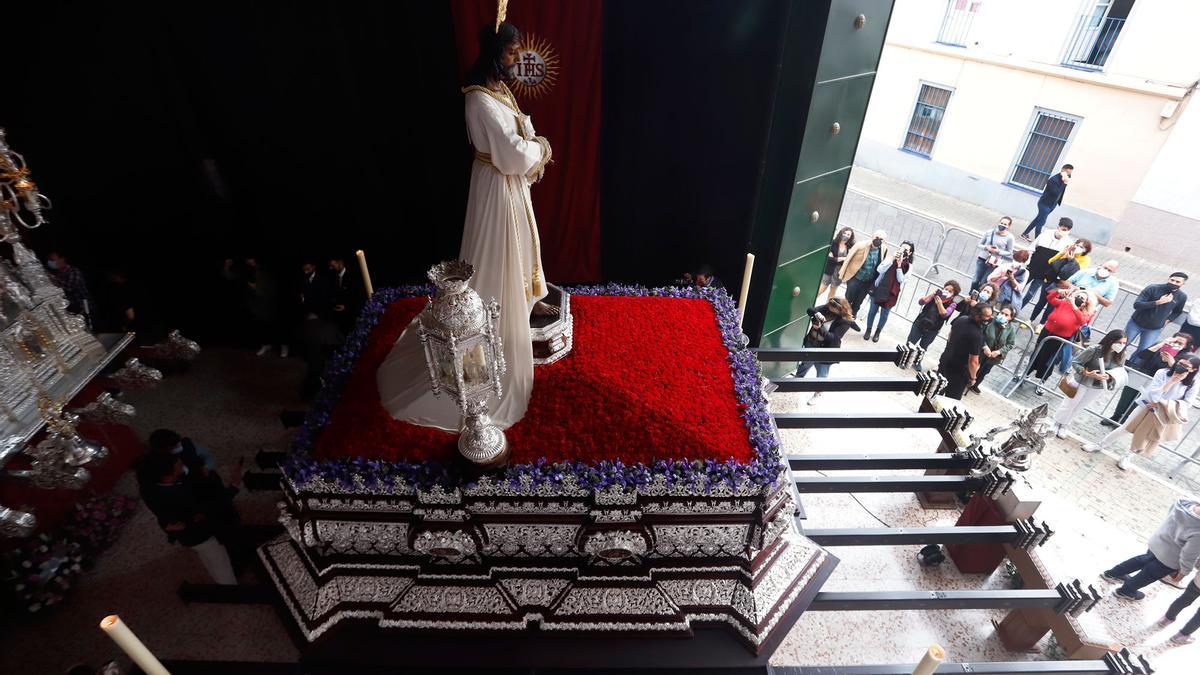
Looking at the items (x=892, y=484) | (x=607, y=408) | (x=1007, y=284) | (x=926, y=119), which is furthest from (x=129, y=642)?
(x=926, y=119)

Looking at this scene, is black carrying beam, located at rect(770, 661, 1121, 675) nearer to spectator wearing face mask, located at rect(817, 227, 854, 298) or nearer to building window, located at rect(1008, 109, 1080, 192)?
spectator wearing face mask, located at rect(817, 227, 854, 298)

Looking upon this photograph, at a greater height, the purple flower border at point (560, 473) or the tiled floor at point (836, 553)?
the purple flower border at point (560, 473)

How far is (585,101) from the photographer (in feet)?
21.0

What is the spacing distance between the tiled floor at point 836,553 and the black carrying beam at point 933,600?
0.79m

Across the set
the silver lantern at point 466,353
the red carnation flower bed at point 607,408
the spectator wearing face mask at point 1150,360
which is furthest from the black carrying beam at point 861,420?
the spectator wearing face mask at point 1150,360

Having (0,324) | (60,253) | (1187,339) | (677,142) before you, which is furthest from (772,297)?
(60,253)

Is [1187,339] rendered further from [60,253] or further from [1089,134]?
[60,253]

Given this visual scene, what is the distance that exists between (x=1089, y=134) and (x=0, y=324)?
666 inches

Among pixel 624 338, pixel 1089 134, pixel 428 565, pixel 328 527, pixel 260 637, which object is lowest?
pixel 260 637

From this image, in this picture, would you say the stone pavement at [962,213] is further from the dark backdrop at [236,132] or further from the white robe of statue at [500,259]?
the white robe of statue at [500,259]

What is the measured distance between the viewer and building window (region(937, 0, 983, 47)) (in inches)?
535

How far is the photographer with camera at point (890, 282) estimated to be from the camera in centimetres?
816

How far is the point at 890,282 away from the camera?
27.1 feet

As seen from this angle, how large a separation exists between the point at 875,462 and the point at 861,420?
477 millimetres
